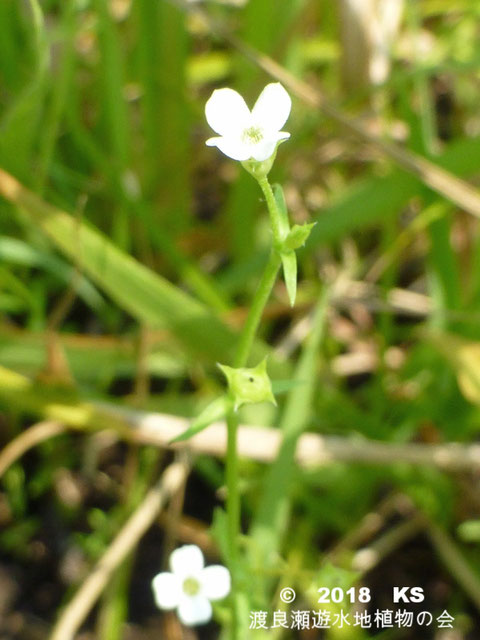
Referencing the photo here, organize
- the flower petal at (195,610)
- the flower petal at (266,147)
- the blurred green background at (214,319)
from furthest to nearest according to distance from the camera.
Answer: the blurred green background at (214,319) < the flower petal at (195,610) < the flower petal at (266,147)

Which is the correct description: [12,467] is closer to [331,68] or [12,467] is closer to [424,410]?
[424,410]

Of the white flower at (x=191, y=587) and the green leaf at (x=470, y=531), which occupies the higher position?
the green leaf at (x=470, y=531)

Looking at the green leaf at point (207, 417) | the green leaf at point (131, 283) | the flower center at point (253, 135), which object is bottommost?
the green leaf at point (207, 417)

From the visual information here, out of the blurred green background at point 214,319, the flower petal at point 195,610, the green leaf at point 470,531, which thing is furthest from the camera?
the blurred green background at point 214,319

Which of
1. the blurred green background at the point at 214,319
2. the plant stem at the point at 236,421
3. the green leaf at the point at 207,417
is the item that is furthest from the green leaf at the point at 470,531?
the green leaf at the point at 207,417

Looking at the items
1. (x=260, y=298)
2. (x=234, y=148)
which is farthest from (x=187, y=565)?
(x=234, y=148)

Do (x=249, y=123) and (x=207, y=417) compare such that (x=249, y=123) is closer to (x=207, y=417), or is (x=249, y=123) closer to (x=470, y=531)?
(x=207, y=417)

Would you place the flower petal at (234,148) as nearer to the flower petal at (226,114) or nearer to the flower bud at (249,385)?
the flower petal at (226,114)
